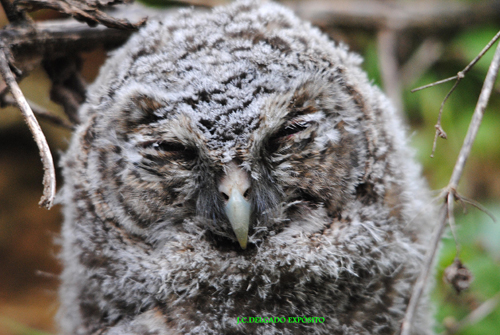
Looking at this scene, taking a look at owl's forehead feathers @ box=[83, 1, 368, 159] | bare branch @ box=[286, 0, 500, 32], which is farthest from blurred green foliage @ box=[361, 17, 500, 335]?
owl's forehead feathers @ box=[83, 1, 368, 159]

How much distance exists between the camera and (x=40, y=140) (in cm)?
113

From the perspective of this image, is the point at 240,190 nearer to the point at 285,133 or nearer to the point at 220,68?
the point at 285,133

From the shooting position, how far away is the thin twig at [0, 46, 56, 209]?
1.06m

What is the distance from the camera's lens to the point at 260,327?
4.36ft

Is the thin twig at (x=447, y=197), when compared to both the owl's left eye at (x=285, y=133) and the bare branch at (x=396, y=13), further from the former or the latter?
the bare branch at (x=396, y=13)

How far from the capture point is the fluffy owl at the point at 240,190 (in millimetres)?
1231

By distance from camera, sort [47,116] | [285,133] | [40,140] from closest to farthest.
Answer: [40,140] < [285,133] < [47,116]

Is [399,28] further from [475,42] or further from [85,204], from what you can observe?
[85,204]

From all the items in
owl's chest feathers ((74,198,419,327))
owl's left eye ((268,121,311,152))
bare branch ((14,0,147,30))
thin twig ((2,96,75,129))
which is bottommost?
owl's chest feathers ((74,198,419,327))

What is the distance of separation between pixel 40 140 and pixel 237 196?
0.49 metres

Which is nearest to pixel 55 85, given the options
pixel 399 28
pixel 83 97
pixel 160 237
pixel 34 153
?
pixel 83 97

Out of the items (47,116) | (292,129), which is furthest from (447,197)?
(47,116)

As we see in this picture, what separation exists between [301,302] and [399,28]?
1.94 meters

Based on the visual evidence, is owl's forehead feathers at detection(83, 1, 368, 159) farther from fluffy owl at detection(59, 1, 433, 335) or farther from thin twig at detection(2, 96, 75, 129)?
thin twig at detection(2, 96, 75, 129)
